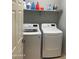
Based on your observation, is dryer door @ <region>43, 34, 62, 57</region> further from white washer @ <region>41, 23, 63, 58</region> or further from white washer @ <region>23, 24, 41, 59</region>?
white washer @ <region>23, 24, 41, 59</region>

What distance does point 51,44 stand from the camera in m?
4.08

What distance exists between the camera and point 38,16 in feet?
15.4

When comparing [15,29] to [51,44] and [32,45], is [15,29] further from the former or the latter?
[51,44]

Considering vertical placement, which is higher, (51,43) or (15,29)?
(15,29)

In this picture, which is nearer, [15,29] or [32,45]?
[15,29]

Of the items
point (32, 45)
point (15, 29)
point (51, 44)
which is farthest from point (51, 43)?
point (15, 29)

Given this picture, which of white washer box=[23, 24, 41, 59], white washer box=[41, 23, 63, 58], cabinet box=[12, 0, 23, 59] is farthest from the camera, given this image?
white washer box=[41, 23, 63, 58]

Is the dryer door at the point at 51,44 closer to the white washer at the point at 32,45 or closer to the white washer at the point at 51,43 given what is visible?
the white washer at the point at 51,43

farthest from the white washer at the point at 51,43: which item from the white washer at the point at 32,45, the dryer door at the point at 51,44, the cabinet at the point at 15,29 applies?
the cabinet at the point at 15,29

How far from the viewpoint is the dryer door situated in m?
4.05

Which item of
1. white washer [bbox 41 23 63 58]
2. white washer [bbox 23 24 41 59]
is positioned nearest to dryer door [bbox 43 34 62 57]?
white washer [bbox 41 23 63 58]

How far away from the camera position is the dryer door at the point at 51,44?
4.05 metres
